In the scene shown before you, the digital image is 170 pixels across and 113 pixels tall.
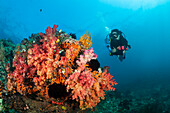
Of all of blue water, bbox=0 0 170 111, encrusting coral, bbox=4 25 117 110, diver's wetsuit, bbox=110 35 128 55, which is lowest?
encrusting coral, bbox=4 25 117 110

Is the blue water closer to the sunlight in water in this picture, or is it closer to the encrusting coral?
the sunlight in water

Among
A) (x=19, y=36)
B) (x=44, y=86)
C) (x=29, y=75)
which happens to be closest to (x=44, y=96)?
(x=44, y=86)

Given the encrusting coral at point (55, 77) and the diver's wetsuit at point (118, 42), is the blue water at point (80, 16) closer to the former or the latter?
the diver's wetsuit at point (118, 42)

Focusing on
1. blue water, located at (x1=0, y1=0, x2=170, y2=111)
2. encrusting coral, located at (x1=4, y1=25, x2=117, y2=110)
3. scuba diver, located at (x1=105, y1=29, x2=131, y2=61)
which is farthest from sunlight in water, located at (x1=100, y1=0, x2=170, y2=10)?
encrusting coral, located at (x1=4, y1=25, x2=117, y2=110)

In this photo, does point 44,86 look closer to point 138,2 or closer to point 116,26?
point 138,2

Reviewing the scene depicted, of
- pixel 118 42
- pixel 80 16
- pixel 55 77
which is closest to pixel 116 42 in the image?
pixel 118 42

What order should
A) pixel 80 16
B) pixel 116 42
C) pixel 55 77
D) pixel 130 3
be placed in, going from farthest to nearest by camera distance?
pixel 80 16 → pixel 130 3 → pixel 116 42 → pixel 55 77

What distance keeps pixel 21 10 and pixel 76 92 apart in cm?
5611

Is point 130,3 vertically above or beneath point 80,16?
above

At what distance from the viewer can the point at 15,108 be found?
355cm

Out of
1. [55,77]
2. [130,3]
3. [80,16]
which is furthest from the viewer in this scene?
[80,16]

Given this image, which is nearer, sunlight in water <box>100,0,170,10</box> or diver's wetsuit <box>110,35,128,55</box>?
diver's wetsuit <box>110,35,128,55</box>

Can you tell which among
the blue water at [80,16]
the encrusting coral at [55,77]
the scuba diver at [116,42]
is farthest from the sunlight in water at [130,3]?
the encrusting coral at [55,77]

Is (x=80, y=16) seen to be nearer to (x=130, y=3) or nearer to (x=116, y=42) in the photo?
(x=130, y=3)
